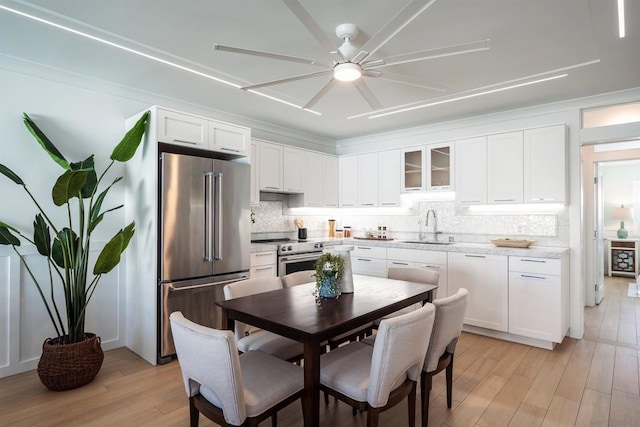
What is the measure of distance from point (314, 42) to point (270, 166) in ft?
7.53

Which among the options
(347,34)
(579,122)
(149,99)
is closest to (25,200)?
(149,99)

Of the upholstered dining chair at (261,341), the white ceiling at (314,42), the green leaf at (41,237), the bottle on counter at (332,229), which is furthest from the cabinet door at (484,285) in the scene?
the green leaf at (41,237)

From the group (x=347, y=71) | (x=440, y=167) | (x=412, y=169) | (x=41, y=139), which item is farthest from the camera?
(x=412, y=169)

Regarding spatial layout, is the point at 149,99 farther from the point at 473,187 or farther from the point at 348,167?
the point at 473,187

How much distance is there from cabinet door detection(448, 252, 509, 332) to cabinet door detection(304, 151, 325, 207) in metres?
2.17

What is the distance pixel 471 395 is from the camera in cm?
267

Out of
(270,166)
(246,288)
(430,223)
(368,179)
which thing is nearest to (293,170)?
(270,166)

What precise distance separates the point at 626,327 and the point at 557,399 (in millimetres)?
2543

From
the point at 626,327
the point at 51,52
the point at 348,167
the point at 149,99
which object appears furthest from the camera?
the point at 348,167

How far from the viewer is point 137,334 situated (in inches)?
138

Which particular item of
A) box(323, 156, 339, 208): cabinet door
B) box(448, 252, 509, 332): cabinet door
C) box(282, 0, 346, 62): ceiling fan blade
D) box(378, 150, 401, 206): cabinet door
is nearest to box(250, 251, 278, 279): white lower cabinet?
box(323, 156, 339, 208): cabinet door

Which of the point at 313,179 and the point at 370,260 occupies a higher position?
the point at 313,179

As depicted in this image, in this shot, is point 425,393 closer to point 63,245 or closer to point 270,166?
point 63,245

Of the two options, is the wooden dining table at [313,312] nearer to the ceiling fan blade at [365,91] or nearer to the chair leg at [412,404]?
the chair leg at [412,404]
